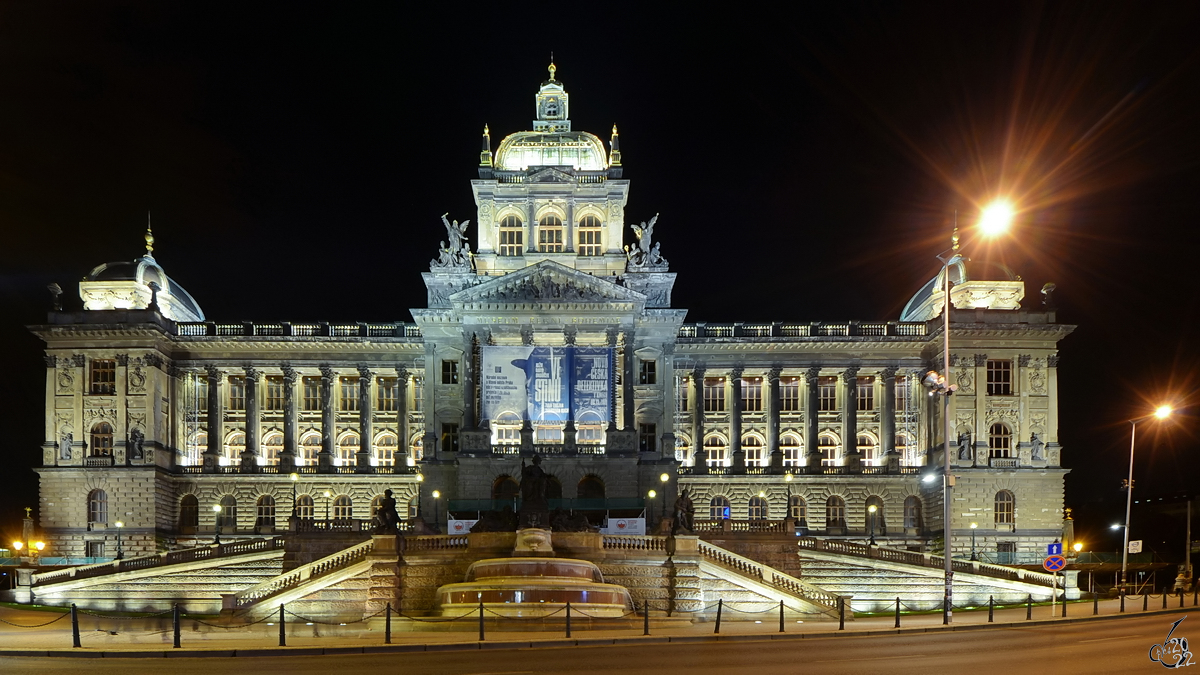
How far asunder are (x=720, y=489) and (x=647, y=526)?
8.94 meters

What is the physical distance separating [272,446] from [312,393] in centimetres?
450

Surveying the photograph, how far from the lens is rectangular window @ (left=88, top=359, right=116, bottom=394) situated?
87500 mm

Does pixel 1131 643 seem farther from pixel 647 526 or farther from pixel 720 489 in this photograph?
pixel 720 489

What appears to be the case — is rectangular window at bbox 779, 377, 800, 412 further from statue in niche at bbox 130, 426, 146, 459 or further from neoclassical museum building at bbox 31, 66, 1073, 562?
statue in niche at bbox 130, 426, 146, 459

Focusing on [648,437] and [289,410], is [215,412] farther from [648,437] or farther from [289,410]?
[648,437]

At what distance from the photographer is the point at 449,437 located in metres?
88.2

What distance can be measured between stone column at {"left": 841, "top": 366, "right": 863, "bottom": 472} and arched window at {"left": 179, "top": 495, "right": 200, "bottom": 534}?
43.2m

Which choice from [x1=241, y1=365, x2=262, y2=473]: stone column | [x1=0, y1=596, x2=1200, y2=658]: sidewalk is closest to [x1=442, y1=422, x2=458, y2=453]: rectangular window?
[x1=241, y1=365, x2=262, y2=473]: stone column

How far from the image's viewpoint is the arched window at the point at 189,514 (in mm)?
89188

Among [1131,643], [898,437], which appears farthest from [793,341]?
[1131,643]

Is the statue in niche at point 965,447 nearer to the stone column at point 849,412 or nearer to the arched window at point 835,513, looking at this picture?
the stone column at point 849,412

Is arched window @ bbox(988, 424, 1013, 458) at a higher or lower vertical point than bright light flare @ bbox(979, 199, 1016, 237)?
lower

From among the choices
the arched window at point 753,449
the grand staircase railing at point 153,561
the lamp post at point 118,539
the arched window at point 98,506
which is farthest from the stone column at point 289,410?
the arched window at point 753,449

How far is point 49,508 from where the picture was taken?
8531 centimetres
